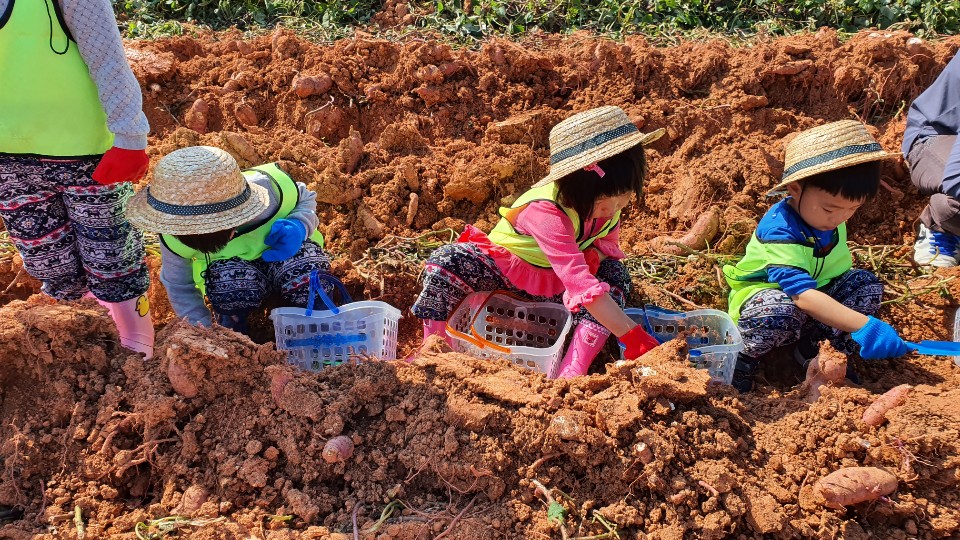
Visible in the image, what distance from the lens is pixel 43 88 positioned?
217 centimetres

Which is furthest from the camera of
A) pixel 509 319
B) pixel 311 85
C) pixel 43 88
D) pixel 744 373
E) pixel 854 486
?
pixel 311 85

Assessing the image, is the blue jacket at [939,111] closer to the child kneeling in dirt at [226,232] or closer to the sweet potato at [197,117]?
the child kneeling in dirt at [226,232]

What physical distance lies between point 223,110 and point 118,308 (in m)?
Result: 1.77

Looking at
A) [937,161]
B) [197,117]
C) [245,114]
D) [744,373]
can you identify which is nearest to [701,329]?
[744,373]

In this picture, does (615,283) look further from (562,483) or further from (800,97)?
(800,97)

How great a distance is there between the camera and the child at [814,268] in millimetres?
2416

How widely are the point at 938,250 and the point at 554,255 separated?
1.88 m

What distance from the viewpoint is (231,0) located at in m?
5.31

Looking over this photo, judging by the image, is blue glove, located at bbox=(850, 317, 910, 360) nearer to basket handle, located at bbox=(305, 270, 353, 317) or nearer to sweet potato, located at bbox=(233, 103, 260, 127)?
basket handle, located at bbox=(305, 270, 353, 317)

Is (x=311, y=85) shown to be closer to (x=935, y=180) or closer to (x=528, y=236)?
(x=528, y=236)

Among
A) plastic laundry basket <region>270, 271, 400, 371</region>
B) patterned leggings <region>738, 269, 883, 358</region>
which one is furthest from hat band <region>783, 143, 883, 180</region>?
plastic laundry basket <region>270, 271, 400, 371</region>

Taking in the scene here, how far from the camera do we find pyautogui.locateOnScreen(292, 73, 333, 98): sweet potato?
12.8 ft

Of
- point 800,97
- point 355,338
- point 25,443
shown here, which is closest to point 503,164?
point 355,338

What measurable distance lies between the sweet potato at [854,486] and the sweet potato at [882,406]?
18cm
